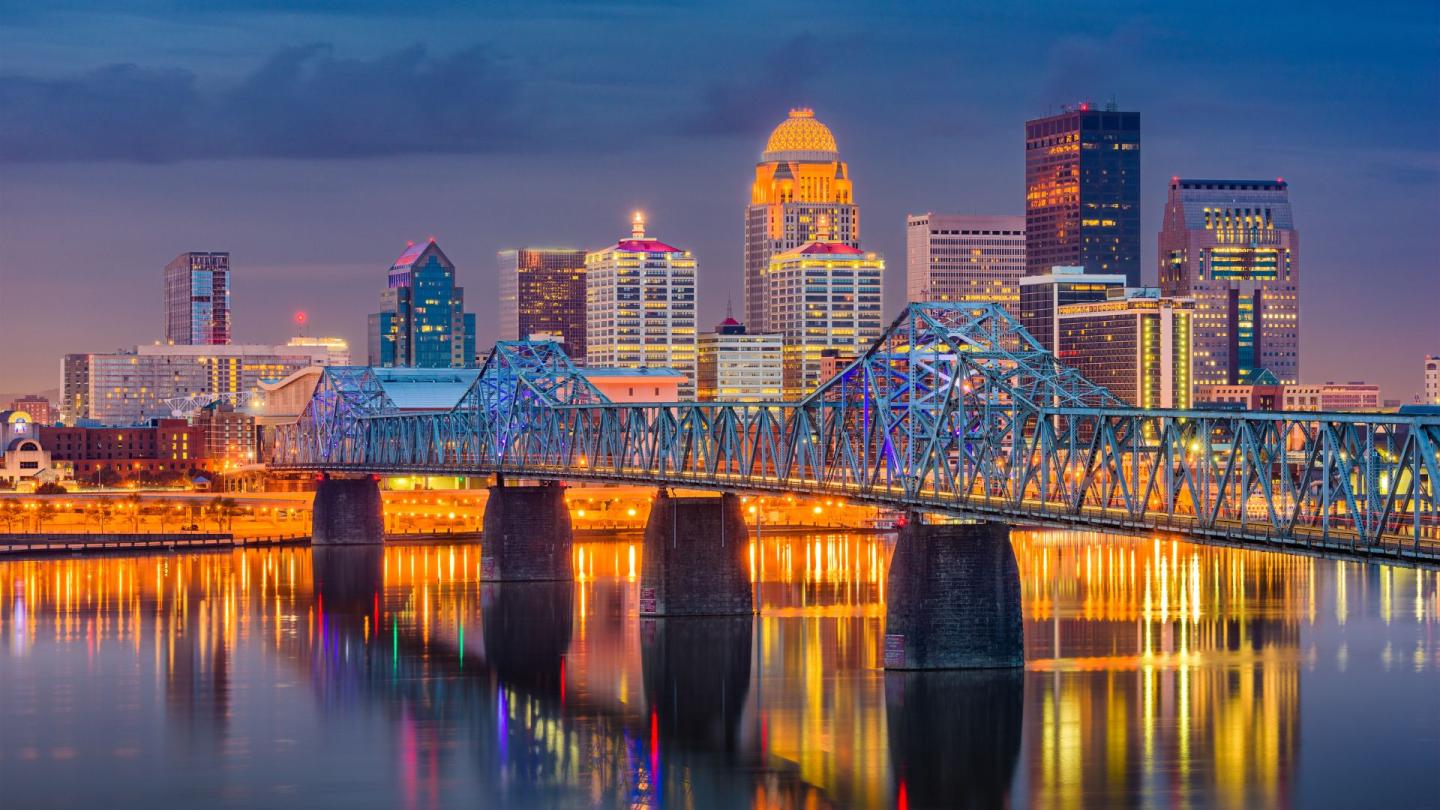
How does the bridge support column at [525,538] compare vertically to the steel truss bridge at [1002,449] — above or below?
below

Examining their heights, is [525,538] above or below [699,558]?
below

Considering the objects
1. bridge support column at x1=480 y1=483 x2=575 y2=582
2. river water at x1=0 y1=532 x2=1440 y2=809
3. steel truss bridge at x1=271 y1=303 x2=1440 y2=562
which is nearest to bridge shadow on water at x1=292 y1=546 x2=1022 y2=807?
river water at x1=0 y1=532 x2=1440 y2=809

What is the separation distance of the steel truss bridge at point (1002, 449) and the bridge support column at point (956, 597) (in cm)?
143

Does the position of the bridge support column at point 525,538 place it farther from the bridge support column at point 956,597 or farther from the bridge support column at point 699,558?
the bridge support column at point 956,597

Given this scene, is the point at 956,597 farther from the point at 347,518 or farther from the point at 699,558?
the point at 347,518

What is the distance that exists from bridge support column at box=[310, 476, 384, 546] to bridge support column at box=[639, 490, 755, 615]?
69.8 metres

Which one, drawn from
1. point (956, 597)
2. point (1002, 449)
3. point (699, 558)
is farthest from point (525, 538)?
point (956, 597)

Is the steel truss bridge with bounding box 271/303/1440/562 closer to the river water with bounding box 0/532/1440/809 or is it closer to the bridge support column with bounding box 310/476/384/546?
the river water with bounding box 0/532/1440/809

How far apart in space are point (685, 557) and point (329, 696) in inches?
1084

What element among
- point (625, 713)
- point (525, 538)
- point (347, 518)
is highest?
point (525, 538)

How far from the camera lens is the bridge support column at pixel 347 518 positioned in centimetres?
18550

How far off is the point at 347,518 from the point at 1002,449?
318ft

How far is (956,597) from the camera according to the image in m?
92.9

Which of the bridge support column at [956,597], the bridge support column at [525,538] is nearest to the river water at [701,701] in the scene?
the bridge support column at [956,597]
